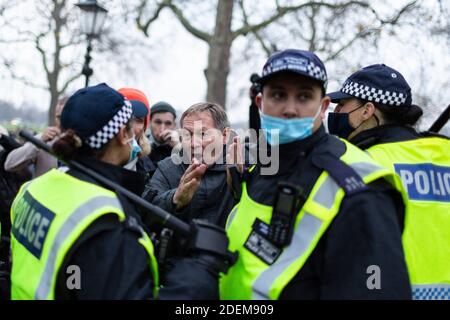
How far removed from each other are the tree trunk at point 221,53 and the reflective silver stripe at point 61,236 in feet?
33.4

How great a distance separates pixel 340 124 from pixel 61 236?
2016mm

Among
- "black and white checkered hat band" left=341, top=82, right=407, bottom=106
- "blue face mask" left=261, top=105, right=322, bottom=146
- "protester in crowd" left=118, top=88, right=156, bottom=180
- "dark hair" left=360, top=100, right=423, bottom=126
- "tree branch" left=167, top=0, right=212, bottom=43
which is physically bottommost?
"protester in crowd" left=118, top=88, right=156, bottom=180

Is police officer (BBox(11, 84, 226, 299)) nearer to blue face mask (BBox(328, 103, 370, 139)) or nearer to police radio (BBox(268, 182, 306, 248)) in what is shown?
police radio (BBox(268, 182, 306, 248))

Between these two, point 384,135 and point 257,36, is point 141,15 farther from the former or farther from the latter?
point 384,135

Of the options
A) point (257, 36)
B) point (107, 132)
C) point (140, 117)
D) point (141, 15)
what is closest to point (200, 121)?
point (140, 117)

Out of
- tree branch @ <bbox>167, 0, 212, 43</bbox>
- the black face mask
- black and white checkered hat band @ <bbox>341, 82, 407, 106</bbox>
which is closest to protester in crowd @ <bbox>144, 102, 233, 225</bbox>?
the black face mask

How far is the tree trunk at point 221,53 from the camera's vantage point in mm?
12164

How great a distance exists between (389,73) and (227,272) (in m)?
1.77

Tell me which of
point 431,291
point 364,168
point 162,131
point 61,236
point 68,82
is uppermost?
point 364,168

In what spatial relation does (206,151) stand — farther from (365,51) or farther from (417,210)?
(365,51)

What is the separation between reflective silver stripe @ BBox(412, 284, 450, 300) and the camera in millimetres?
2746

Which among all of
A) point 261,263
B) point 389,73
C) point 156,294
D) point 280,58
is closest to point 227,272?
point 261,263

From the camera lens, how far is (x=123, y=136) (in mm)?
2422

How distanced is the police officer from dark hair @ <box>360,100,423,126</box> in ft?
5.35
